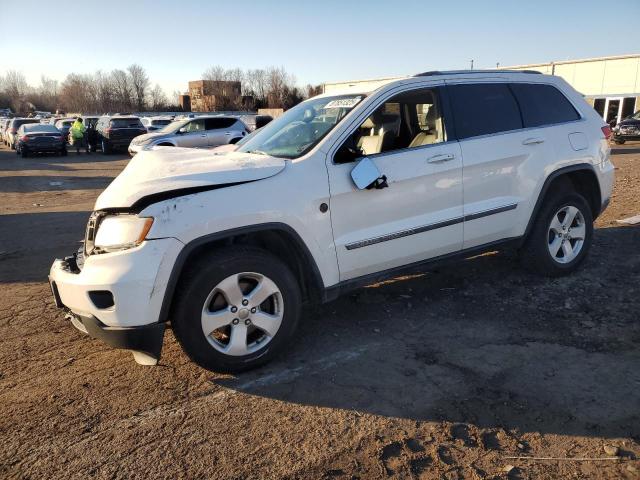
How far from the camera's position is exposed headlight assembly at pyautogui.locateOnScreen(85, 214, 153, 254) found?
9.83 feet

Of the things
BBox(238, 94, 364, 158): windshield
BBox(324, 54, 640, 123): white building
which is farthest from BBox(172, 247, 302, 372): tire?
BBox(324, 54, 640, 123): white building

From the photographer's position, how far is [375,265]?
383 cm

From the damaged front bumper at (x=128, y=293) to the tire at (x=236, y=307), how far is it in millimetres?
168

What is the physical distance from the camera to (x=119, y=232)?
10.00 feet

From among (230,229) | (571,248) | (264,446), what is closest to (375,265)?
(230,229)

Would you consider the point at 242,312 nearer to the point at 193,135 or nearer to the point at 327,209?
the point at 327,209

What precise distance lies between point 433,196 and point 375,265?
730 millimetres

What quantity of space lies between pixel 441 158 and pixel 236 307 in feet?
6.51

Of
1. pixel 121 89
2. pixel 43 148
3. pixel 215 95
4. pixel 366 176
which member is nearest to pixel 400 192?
pixel 366 176

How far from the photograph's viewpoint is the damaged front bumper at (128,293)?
2955 millimetres

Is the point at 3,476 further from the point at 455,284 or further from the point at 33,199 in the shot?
the point at 33,199

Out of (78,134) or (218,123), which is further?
(78,134)

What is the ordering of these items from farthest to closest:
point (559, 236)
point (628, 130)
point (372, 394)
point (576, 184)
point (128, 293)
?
1. point (628, 130)
2. point (576, 184)
3. point (559, 236)
4. point (372, 394)
5. point (128, 293)

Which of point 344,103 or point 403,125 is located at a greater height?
point 344,103
